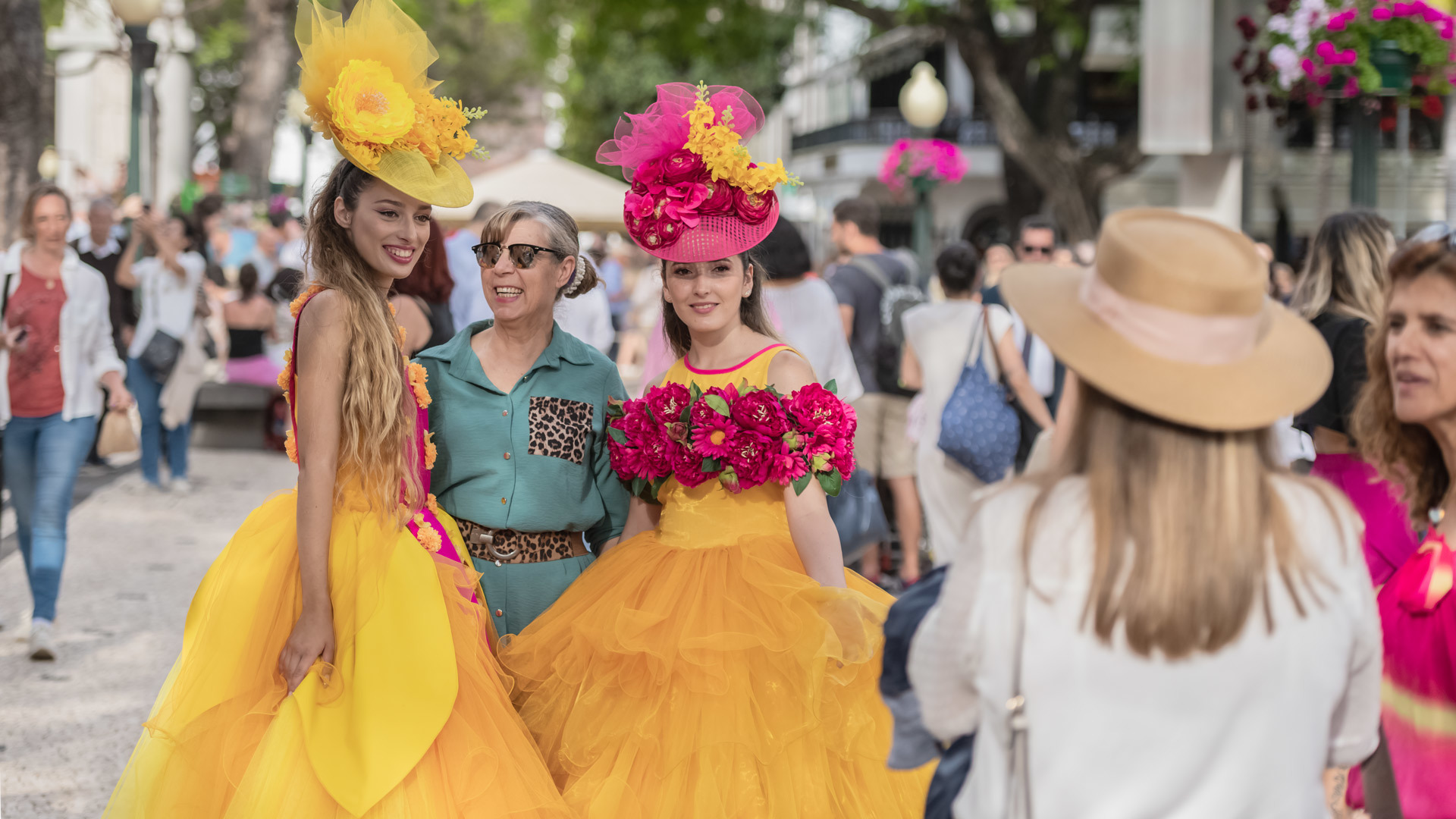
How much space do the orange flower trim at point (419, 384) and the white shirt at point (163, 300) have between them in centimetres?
768

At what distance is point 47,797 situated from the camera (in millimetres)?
4641

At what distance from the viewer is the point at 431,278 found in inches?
224

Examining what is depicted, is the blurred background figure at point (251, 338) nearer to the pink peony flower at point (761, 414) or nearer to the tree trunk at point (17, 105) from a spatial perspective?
the tree trunk at point (17, 105)

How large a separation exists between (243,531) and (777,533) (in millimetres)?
1325

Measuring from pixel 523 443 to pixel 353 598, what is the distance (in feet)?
2.35

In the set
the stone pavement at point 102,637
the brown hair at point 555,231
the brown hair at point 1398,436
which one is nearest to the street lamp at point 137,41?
the stone pavement at point 102,637

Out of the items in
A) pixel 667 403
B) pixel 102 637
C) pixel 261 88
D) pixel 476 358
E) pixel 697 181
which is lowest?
pixel 102 637

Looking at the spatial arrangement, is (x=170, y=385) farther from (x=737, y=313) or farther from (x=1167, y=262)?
(x=1167, y=262)

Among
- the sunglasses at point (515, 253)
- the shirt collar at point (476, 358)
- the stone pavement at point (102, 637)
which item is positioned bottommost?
the stone pavement at point (102, 637)

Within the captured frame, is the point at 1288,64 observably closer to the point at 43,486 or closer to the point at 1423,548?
the point at 1423,548

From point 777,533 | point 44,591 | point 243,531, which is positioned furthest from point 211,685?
point 44,591

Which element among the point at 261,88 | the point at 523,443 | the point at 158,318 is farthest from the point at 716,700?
the point at 261,88

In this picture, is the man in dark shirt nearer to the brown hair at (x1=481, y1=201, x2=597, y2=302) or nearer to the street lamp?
the street lamp

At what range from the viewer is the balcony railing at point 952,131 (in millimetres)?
36438
